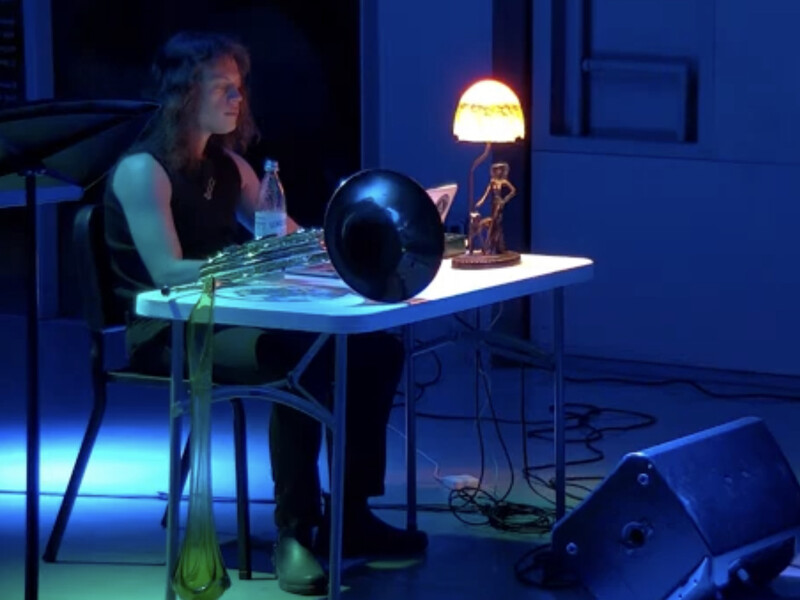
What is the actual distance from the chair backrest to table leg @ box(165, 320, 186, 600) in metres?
0.51

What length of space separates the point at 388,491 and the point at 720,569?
1.33 metres

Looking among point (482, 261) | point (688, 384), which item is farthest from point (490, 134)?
point (688, 384)

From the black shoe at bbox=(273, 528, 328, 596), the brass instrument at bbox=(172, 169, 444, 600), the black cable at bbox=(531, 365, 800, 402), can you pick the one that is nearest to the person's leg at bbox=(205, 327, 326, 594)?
the black shoe at bbox=(273, 528, 328, 596)

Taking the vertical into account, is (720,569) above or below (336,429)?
below

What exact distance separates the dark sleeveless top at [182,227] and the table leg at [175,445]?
0.40 metres

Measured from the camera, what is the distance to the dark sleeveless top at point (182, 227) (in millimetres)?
3996

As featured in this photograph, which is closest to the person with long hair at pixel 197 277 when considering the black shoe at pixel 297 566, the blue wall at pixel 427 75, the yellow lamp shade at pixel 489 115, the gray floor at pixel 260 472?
the black shoe at pixel 297 566

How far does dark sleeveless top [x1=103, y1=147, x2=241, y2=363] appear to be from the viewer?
3996 mm

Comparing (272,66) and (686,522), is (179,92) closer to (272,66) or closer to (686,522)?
(686,522)

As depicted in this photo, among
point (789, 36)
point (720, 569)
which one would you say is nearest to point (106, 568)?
point (720, 569)

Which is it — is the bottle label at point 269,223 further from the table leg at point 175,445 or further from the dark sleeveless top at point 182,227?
the table leg at point 175,445

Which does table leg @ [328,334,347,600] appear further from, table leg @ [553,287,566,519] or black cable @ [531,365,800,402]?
black cable @ [531,365,800,402]

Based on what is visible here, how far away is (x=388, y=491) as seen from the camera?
4656 millimetres

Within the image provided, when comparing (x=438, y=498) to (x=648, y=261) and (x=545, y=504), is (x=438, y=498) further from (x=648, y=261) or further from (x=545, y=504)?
(x=648, y=261)
